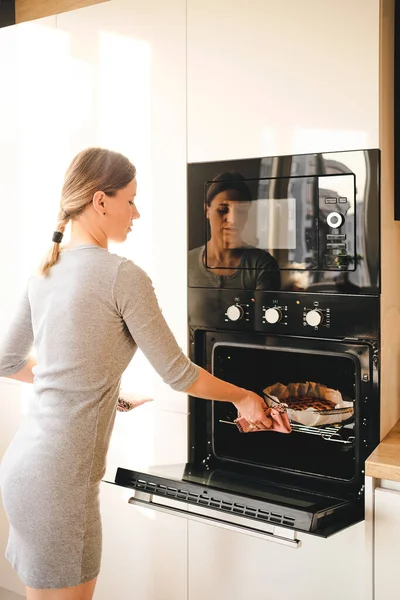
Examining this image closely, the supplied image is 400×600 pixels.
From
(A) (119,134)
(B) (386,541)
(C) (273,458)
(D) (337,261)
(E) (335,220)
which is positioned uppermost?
(A) (119,134)

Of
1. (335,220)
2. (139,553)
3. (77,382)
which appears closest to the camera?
(77,382)

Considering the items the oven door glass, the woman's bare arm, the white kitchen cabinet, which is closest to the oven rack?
the oven door glass

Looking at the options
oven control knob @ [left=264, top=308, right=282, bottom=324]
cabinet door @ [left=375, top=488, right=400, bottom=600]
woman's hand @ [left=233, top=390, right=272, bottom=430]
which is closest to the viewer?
cabinet door @ [left=375, top=488, right=400, bottom=600]

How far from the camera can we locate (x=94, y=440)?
1.47 m

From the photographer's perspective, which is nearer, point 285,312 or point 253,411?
point 253,411

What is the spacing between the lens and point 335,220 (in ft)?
5.50

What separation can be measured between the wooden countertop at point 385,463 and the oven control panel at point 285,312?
0.90 feet

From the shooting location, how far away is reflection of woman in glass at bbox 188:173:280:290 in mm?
1807

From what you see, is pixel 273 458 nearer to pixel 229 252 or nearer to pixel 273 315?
pixel 273 315

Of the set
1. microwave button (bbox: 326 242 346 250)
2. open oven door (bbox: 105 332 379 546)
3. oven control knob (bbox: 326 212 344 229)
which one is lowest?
open oven door (bbox: 105 332 379 546)

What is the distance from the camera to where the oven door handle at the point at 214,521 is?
148 centimetres

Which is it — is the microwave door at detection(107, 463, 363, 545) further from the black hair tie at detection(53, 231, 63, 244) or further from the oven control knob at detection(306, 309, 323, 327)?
the black hair tie at detection(53, 231, 63, 244)

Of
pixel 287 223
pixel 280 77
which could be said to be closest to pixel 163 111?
pixel 280 77

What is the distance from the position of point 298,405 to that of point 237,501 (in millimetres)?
341
